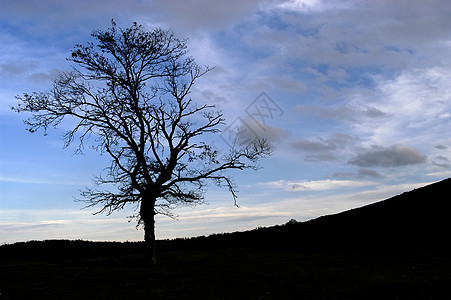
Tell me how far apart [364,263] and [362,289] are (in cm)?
890

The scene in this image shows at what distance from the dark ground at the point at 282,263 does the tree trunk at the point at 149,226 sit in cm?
83

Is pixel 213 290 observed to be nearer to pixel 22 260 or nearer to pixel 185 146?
pixel 185 146

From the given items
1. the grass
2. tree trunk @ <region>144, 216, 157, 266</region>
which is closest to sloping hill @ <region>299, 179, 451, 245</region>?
the grass

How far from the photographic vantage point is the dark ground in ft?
57.8

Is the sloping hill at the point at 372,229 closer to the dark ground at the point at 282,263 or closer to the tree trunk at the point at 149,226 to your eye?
the dark ground at the point at 282,263

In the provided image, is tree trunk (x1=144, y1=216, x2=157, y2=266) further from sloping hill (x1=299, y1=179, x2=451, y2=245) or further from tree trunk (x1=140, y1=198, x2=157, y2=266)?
sloping hill (x1=299, y1=179, x2=451, y2=245)

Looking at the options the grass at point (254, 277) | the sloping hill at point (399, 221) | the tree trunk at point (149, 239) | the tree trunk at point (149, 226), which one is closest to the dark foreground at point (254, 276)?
the grass at point (254, 277)

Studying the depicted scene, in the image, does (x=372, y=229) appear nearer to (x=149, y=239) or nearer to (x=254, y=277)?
(x=149, y=239)

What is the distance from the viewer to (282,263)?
2662 centimetres

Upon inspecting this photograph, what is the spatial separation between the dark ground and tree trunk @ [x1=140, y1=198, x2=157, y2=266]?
0.83 meters

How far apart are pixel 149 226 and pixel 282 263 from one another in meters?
8.71

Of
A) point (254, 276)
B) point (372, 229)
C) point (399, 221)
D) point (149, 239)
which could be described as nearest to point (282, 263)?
point (254, 276)

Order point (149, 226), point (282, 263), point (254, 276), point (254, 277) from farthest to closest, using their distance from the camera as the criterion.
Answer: point (149, 226) → point (282, 263) → point (254, 276) → point (254, 277)

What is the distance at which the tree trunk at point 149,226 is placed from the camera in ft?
92.8
